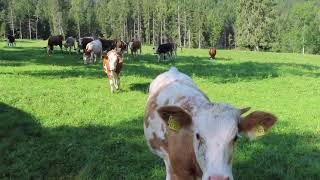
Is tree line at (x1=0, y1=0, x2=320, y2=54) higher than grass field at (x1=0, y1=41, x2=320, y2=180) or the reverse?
higher

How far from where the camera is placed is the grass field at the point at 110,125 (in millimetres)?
9812

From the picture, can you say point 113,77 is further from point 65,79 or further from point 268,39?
point 268,39

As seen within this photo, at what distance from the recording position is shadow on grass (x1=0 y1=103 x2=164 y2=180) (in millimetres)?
9680

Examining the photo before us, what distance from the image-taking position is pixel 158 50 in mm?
37938

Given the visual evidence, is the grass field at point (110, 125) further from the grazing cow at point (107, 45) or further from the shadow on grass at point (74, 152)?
the grazing cow at point (107, 45)

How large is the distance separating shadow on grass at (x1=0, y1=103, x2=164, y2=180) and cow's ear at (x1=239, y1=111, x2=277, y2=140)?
4.01 meters

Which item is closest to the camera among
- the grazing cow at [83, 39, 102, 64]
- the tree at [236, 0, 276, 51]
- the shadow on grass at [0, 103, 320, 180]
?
the shadow on grass at [0, 103, 320, 180]

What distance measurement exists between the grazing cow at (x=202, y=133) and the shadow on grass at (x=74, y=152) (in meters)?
2.79

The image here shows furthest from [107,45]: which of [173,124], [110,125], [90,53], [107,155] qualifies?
[173,124]

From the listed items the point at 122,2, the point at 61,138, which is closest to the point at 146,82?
the point at 61,138

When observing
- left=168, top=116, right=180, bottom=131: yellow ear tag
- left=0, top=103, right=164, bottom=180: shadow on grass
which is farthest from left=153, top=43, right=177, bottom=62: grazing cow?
left=168, top=116, right=180, bottom=131: yellow ear tag

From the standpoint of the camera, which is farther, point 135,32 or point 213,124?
point 135,32

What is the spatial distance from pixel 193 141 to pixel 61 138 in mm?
6983

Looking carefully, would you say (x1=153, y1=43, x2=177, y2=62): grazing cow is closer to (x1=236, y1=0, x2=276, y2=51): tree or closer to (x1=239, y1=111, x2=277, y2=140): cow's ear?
(x1=239, y1=111, x2=277, y2=140): cow's ear
